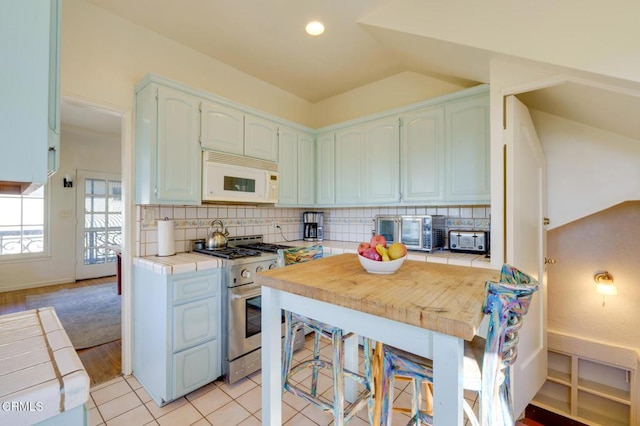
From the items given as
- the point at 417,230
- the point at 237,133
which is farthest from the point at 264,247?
the point at 417,230

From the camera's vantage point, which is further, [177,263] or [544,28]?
[177,263]

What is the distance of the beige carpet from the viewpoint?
9.36ft

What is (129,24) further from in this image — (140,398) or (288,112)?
(140,398)

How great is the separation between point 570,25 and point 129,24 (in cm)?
288

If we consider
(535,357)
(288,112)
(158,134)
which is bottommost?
(535,357)

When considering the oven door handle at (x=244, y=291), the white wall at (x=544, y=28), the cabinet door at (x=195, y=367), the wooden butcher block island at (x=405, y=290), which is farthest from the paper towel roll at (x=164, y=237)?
the white wall at (x=544, y=28)

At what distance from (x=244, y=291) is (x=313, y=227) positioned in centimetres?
143

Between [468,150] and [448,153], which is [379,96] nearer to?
[448,153]

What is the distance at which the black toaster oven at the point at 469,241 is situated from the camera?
7.38ft

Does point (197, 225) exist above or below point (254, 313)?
above

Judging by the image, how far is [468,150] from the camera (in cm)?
229

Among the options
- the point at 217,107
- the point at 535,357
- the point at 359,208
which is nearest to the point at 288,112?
the point at 217,107

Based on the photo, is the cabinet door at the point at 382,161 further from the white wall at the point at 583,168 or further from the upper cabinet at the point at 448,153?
the white wall at the point at 583,168

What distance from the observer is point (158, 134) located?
6.62 ft
